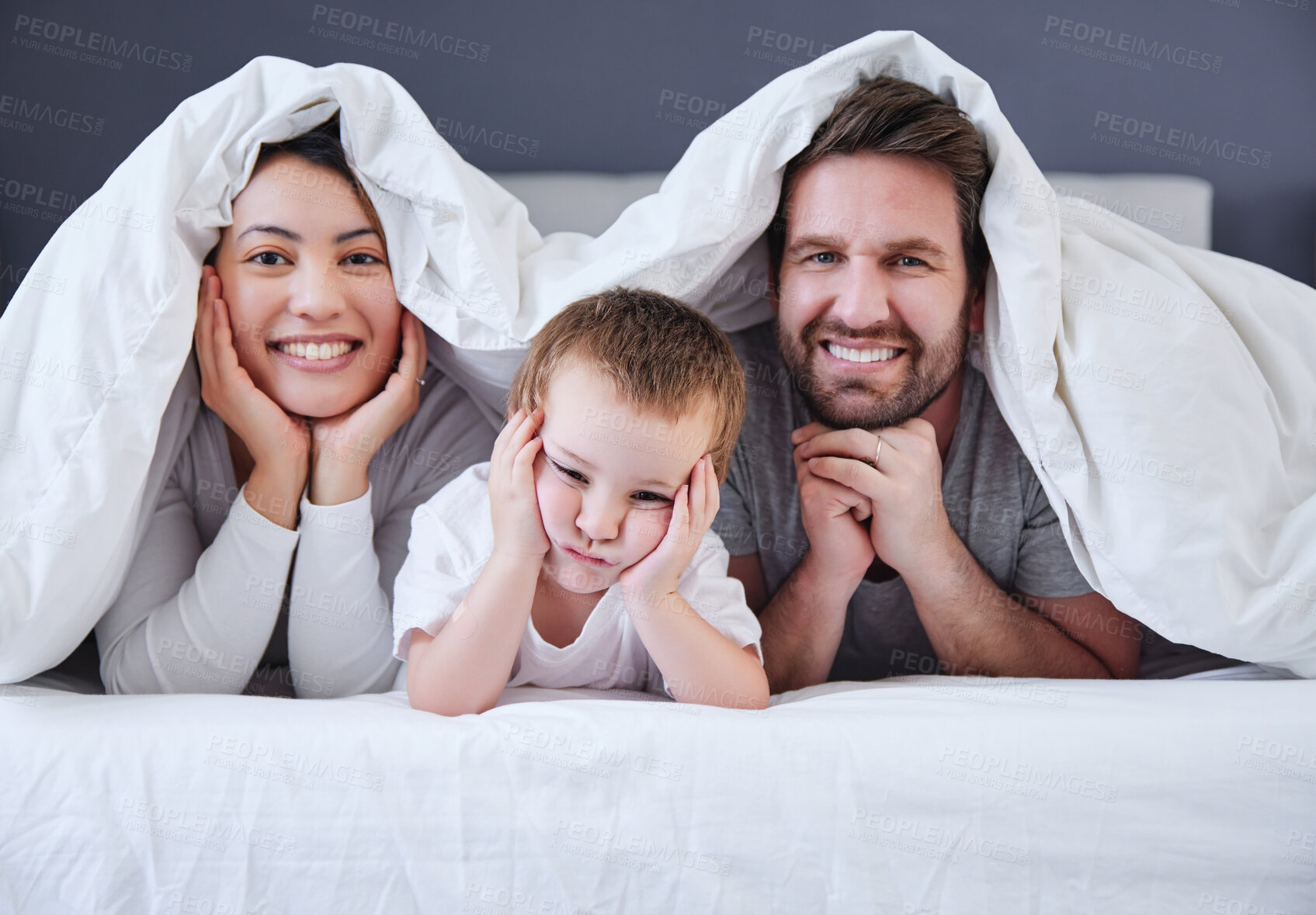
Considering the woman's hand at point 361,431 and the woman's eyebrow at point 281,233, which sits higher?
the woman's eyebrow at point 281,233

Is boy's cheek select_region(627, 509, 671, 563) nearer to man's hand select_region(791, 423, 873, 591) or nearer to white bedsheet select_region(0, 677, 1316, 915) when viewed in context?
white bedsheet select_region(0, 677, 1316, 915)

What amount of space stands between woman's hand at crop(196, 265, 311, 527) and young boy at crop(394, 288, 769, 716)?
0.68ft

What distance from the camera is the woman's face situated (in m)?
1.10

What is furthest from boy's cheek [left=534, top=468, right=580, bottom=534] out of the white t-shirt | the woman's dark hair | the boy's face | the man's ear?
the man's ear

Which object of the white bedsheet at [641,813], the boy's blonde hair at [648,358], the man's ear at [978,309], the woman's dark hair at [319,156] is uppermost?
the woman's dark hair at [319,156]

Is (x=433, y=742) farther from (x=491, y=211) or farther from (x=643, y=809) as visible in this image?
(x=491, y=211)

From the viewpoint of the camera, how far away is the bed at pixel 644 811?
77cm

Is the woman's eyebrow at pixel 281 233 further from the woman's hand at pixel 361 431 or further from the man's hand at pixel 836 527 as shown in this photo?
the man's hand at pixel 836 527

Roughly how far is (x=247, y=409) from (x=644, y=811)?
0.70m

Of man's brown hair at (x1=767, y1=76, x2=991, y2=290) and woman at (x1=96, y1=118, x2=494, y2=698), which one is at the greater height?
man's brown hair at (x1=767, y1=76, x2=991, y2=290)

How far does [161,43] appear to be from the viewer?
1.72 metres

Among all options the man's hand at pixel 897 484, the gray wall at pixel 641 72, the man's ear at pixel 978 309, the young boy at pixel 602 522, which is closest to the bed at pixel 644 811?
the young boy at pixel 602 522

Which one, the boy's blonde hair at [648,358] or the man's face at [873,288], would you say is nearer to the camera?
the boy's blonde hair at [648,358]

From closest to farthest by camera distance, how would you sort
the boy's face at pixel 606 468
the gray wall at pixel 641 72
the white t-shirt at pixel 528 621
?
the boy's face at pixel 606 468 → the white t-shirt at pixel 528 621 → the gray wall at pixel 641 72
